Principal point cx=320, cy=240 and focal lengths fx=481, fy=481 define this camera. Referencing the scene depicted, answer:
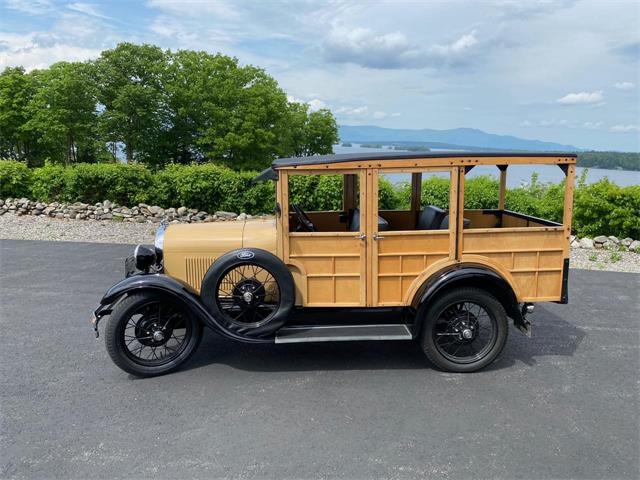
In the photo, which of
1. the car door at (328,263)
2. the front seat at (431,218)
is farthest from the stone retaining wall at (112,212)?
the car door at (328,263)

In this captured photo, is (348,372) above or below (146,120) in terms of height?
below

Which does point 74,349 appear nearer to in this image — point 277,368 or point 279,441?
point 277,368

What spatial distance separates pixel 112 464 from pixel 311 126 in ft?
184

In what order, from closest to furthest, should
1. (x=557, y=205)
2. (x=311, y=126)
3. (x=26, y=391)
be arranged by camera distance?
(x=26, y=391), (x=557, y=205), (x=311, y=126)

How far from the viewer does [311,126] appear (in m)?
57.3

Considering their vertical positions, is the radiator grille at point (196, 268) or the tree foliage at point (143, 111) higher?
the tree foliage at point (143, 111)

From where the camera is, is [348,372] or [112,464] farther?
[348,372]

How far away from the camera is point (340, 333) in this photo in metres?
4.53

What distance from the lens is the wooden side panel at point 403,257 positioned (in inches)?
182

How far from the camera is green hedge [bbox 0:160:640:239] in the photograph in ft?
34.9

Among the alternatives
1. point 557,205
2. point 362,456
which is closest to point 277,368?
point 362,456

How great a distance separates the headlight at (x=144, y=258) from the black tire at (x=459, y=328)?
2.80 metres

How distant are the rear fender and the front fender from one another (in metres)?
1.47

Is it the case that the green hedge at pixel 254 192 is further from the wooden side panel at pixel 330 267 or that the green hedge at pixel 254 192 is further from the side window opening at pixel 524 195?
the wooden side panel at pixel 330 267
